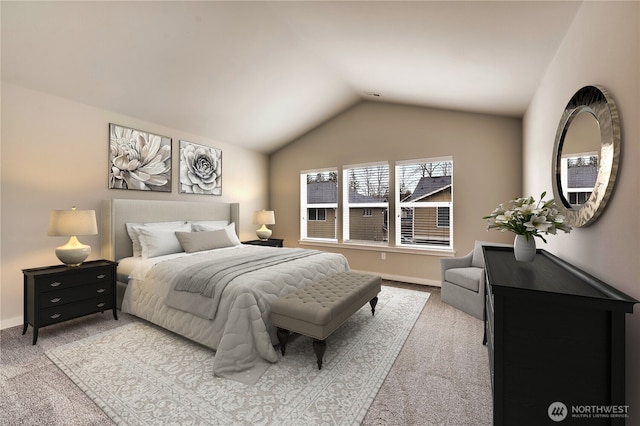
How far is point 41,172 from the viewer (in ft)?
9.53

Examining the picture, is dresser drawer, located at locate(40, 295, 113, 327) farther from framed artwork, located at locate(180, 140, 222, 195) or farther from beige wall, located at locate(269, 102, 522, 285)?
beige wall, located at locate(269, 102, 522, 285)

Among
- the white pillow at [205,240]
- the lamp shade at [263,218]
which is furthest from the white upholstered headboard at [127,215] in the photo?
the lamp shade at [263,218]

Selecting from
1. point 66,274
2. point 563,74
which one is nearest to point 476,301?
point 563,74

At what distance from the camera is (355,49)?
299cm

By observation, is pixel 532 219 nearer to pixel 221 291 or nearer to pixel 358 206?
pixel 221 291

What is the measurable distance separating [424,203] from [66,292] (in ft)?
15.3

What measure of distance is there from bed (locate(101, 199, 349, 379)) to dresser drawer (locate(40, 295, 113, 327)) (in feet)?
0.71

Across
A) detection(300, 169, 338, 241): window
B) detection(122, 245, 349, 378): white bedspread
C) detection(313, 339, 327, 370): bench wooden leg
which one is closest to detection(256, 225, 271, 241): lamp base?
detection(300, 169, 338, 241): window

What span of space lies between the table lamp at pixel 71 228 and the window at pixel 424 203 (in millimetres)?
4151

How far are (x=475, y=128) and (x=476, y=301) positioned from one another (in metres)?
2.50

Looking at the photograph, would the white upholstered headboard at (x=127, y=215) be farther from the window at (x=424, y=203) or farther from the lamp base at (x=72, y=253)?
the window at (x=424, y=203)

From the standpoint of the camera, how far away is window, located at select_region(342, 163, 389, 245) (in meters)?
4.79

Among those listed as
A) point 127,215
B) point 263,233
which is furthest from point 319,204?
point 127,215

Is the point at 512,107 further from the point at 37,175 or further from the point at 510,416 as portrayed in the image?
the point at 37,175
